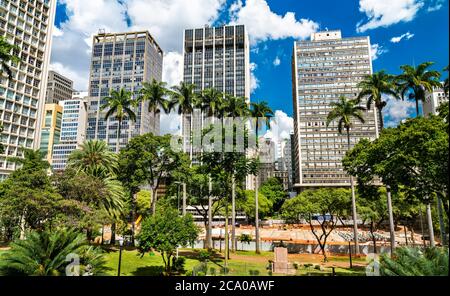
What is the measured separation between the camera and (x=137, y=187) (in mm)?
34281

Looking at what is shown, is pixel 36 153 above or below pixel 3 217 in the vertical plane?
above

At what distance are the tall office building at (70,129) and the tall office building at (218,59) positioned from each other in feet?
171

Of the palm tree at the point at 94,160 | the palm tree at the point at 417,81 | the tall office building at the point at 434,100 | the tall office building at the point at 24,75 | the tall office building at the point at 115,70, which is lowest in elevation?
the palm tree at the point at 94,160

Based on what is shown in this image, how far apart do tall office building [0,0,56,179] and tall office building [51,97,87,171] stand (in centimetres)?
6817

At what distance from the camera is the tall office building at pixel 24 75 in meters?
59.5

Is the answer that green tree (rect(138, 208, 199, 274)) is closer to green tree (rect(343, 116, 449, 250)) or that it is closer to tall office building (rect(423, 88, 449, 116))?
green tree (rect(343, 116, 449, 250))

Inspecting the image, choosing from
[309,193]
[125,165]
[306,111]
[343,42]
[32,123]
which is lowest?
[309,193]

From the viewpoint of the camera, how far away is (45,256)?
37.8ft

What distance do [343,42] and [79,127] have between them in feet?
380

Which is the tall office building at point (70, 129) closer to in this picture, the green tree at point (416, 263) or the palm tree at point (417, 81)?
the palm tree at point (417, 81)

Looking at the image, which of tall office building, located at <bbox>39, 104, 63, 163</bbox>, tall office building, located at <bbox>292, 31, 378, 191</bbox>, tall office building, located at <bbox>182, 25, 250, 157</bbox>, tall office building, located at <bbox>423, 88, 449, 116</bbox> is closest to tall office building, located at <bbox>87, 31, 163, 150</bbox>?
tall office building, located at <bbox>182, 25, 250, 157</bbox>

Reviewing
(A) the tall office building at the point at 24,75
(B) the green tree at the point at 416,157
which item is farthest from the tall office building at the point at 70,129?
(B) the green tree at the point at 416,157
